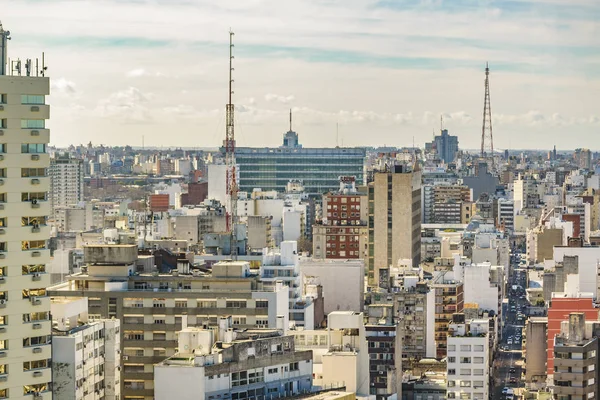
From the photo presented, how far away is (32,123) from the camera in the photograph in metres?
17.1

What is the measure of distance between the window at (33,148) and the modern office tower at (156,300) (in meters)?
5.60

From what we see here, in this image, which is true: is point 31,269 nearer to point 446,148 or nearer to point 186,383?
point 186,383

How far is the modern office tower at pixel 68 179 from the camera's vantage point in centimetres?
6549

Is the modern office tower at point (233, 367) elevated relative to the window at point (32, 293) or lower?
lower

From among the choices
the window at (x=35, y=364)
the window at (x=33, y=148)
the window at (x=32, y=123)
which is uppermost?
the window at (x=32, y=123)

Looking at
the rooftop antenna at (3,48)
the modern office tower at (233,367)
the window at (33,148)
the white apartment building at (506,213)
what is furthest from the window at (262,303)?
the white apartment building at (506,213)

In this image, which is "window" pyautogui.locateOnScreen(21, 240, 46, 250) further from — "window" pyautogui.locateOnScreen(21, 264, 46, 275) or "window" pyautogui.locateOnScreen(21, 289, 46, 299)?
"window" pyautogui.locateOnScreen(21, 289, 46, 299)

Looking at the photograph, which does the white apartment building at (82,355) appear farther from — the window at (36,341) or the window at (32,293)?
the window at (32,293)

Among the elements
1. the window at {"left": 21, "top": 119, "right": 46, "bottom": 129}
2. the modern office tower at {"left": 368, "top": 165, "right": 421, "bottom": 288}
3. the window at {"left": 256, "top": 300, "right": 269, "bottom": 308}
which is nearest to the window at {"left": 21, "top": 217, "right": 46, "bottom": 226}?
the window at {"left": 21, "top": 119, "right": 46, "bottom": 129}

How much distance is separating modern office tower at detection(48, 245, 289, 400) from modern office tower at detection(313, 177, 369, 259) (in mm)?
20569

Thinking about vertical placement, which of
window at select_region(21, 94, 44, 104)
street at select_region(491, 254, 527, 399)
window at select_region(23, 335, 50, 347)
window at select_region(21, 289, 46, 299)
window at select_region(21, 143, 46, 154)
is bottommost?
street at select_region(491, 254, 527, 399)

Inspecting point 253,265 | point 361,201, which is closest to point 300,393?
point 253,265

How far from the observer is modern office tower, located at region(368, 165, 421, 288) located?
43906 millimetres

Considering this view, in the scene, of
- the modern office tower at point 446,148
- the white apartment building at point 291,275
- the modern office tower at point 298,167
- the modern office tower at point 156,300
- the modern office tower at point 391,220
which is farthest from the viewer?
the modern office tower at point 446,148
